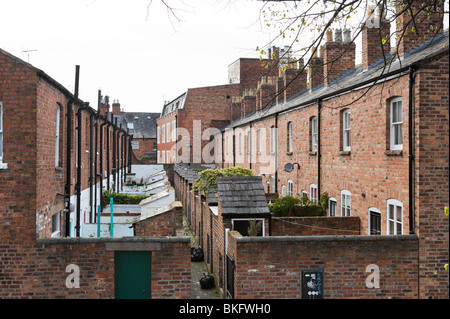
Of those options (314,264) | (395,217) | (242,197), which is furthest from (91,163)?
(395,217)

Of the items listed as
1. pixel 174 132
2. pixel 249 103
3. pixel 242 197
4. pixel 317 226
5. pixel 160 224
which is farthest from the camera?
pixel 174 132

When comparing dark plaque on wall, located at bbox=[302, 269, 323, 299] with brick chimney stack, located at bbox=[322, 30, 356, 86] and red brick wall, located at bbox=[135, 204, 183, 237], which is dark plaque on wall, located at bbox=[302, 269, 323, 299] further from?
brick chimney stack, located at bbox=[322, 30, 356, 86]

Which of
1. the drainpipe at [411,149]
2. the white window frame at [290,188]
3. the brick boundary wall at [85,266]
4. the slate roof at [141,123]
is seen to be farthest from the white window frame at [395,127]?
the slate roof at [141,123]

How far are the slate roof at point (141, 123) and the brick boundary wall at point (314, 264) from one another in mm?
61125

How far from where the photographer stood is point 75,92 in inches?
547

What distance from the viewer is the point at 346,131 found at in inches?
575

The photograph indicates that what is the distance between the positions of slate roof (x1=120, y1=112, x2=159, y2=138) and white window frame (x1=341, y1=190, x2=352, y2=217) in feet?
Result: 188

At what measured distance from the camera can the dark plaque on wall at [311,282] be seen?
946cm

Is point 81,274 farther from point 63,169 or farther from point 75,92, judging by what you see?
point 75,92

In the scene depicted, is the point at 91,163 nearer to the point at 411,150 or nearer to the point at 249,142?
the point at 411,150

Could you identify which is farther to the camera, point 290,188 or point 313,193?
point 290,188

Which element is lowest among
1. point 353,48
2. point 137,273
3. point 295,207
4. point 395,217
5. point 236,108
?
point 137,273

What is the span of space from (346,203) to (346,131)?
2.45m
